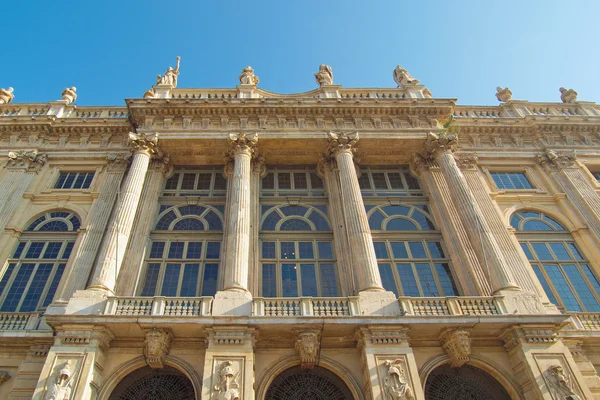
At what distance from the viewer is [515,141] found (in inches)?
915

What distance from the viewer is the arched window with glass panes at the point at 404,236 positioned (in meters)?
17.0

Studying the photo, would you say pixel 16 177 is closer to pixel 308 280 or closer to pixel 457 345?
pixel 308 280

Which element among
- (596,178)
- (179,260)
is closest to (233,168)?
(179,260)

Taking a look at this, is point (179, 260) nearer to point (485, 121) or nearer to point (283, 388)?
point (283, 388)

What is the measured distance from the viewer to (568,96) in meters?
→ 26.4

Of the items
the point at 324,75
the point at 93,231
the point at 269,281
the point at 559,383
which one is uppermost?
the point at 324,75

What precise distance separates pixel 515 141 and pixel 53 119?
25.9 m

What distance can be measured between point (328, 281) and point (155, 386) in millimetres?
7490

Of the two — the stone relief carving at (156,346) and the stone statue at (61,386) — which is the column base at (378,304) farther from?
the stone statue at (61,386)

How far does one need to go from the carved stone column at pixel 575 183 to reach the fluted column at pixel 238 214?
16.1m

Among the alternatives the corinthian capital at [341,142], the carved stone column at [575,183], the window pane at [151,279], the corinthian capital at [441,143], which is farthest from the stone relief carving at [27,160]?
the carved stone column at [575,183]

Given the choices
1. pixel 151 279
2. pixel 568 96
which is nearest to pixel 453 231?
pixel 151 279

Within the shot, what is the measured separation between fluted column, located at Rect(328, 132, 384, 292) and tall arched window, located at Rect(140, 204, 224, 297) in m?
5.87

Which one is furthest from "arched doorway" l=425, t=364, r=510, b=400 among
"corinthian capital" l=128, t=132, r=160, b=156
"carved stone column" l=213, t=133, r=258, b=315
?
"corinthian capital" l=128, t=132, r=160, b=156
